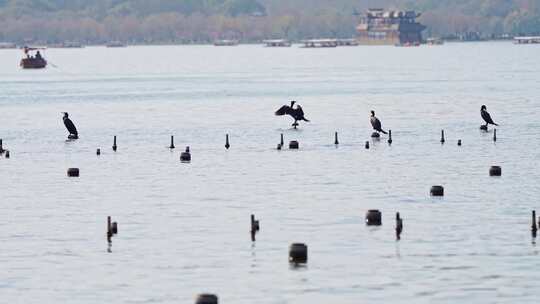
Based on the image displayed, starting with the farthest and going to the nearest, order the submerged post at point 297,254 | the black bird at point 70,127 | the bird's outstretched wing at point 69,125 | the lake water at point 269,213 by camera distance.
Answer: the bird's outstretched wing at point 69,125, the black bird at point 70,127, the submerged post at point 297,254, the lake water at point 269,213

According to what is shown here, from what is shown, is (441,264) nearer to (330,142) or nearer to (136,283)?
(136,283)

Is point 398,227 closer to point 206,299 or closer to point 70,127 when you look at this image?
point 206,299

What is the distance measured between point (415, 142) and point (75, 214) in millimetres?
36998

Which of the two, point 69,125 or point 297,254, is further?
point 69,125

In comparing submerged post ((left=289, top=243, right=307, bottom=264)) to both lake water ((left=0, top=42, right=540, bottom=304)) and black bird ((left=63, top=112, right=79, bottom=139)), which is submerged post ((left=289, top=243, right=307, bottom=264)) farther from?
black bird ((left=63, top=112, right=79, bottom=139))

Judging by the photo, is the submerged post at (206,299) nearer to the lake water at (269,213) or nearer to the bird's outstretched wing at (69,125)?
the lake water at (269,213)

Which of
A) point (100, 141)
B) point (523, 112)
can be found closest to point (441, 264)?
point (100, 141)

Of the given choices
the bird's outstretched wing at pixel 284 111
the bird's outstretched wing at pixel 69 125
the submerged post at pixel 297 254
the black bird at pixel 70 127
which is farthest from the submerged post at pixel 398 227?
the bird's outstretched wing at pixel 284 111

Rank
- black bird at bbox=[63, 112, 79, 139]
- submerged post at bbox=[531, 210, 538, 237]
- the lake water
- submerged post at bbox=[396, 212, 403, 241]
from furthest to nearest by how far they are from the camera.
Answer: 1. black bird at bbox=[63, 112, 79, 139]
2. submerged post at bbox=[396, 212, 403, 241]
3. submerged post at bbox=[531, 210, 538, 237]
4. the lake water

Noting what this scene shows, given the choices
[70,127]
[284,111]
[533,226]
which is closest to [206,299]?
[533,226]

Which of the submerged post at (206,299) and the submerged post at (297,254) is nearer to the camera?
the submerged post at (206,299)

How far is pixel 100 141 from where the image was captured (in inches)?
3738

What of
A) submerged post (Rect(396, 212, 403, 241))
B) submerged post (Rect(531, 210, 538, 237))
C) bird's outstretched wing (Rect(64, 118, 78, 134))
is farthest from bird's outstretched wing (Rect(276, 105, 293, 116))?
submerged post (Rect(531, 210, 538, 237))

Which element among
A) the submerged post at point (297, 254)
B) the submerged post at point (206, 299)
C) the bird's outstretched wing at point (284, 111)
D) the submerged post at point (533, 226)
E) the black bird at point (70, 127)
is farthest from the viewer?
the bird's outstretched wing at point (284, 111)
